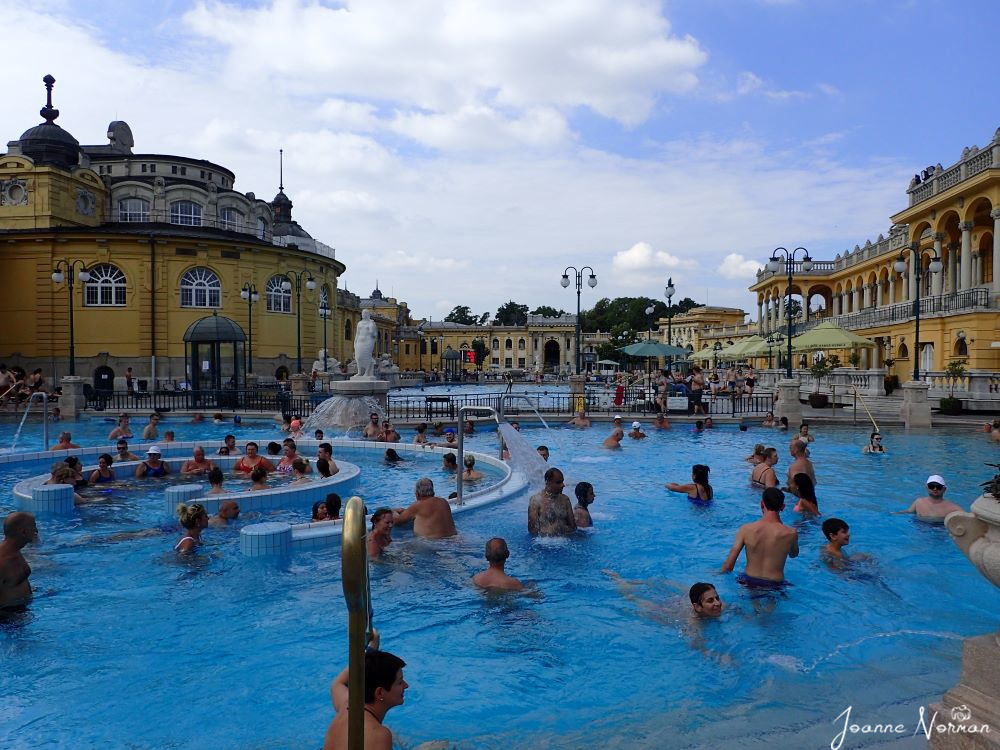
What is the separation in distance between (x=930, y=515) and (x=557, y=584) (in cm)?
616

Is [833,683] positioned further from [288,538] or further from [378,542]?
[288,538]

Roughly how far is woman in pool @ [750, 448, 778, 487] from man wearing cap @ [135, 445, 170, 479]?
37.7ft

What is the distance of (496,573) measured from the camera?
683 cm

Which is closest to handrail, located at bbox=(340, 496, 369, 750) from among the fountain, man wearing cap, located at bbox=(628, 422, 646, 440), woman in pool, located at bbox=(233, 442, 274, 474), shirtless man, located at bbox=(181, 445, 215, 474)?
woman in pool, located at bbox=(233, 442, 274, 474)

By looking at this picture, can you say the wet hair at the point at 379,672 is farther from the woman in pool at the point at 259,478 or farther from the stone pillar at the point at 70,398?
the stone pillar at the point at 70,398

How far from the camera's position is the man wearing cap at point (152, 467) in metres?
12.9

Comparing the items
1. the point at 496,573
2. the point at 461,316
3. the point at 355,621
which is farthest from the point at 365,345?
the point at 461,316

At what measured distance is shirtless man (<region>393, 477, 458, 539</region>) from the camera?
852 cm

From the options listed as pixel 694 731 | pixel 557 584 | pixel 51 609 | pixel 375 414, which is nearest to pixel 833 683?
pixel 694 731

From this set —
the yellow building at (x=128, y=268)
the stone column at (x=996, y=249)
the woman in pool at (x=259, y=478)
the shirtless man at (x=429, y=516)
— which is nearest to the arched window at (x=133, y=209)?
the yellow building at (x=128, y=268)

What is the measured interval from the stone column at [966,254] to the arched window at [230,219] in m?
42.3

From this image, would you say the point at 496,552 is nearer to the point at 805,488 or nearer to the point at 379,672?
the point at 379,672

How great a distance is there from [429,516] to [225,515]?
3193mm

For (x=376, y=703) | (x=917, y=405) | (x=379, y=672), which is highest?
(x=917, y=405)
